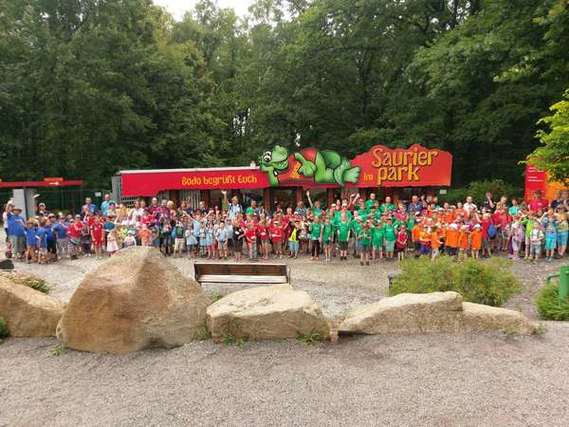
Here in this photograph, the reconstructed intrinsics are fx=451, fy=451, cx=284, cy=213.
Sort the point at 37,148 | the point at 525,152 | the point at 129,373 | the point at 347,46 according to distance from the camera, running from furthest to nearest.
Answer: the point at 37,148 → the point at 347,46 → the point at 525,152 → the point at 129,373

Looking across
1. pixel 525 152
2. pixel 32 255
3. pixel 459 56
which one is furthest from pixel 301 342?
pixel 525 152

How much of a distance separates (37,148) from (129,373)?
32.6 m

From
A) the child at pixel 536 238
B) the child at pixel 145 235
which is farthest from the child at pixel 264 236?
the child at pixel 536 238

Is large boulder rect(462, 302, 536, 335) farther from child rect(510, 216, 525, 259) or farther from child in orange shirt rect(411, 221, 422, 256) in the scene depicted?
child rect(510, 216, 525, 259)

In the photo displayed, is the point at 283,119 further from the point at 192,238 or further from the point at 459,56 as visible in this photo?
the point at 192,238

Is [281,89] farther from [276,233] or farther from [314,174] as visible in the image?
[276,233]

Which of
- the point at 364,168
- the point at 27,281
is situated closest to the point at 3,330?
the point at 27,281

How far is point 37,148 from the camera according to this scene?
109ft

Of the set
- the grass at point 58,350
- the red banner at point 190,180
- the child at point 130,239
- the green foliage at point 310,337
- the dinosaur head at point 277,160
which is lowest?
the grass at point 58,350

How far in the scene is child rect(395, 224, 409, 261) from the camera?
13617 mm

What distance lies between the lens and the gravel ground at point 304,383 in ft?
14.6

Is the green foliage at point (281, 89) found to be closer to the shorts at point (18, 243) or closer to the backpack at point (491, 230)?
the backpack at point (491, 230)

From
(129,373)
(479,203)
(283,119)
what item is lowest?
(129,373)

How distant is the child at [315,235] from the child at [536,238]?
6132 millimetres
